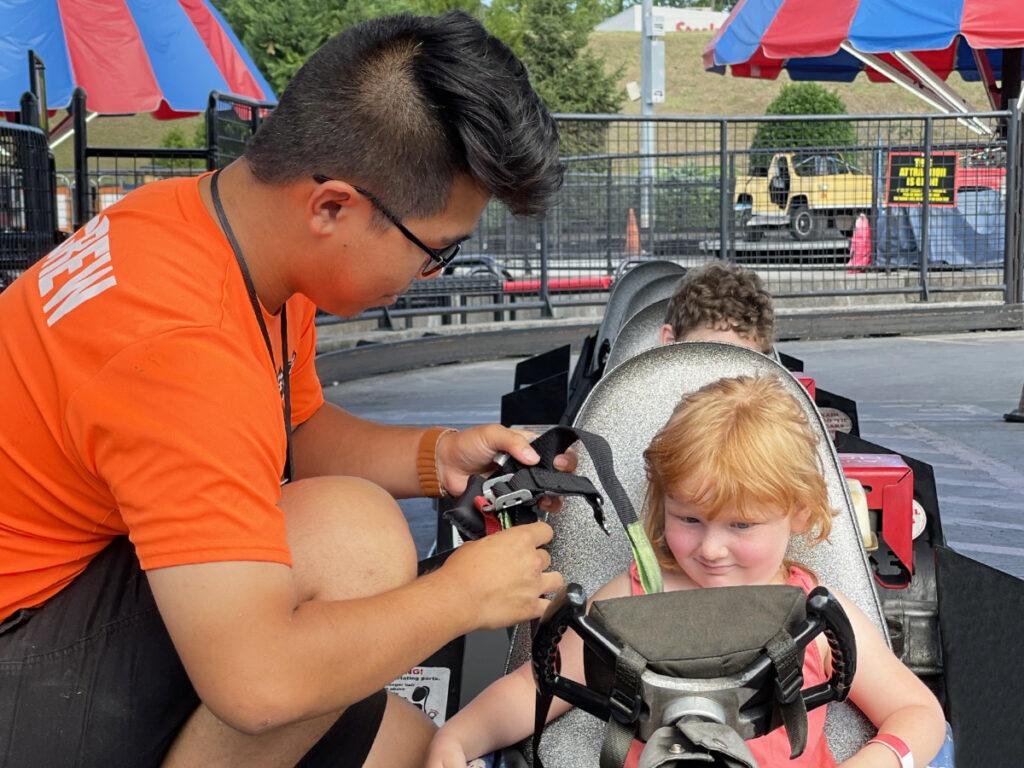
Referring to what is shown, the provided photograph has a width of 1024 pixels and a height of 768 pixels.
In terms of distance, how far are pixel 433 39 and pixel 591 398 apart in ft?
2.78

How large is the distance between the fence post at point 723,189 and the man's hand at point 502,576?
31.0ft

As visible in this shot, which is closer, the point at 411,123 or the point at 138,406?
the point at 138,406

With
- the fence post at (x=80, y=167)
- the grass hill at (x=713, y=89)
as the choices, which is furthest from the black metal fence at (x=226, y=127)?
the grass hill at (x=713, y=89)

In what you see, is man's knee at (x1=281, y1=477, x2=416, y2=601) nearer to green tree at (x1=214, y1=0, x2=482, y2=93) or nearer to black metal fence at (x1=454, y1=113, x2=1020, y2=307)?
black metal fence at (x1=454, y1=113, x2=1020, y2=307)

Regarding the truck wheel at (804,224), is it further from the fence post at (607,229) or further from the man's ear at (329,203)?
the man's ear at (329,203)

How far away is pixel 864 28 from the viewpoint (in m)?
11.2

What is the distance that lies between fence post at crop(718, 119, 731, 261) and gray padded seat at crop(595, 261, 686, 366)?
5859mm

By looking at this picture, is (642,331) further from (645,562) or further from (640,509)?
(645,562)

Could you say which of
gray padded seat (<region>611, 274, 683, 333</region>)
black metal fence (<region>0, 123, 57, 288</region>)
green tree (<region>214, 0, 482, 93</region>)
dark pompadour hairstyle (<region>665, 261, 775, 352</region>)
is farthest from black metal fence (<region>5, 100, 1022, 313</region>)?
green tree (<region>214, 0, 482, 93</region>)

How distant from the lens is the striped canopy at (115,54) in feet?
38.5

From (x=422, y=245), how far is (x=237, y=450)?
1.65 feet

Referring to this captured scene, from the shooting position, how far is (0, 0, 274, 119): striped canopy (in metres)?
11.7

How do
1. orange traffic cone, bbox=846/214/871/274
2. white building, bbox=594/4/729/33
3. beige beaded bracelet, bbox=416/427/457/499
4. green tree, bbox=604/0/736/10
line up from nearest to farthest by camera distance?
1. beige beaded bracelet, bbox=416/427/457/499
2. orange traffic cone, bbox=846/214/871/274
3. white building, bbox=594/4/729/33
4. green tree, bbox=604/0/736/10

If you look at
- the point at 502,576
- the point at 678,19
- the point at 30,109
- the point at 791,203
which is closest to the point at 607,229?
the point at 791,203
